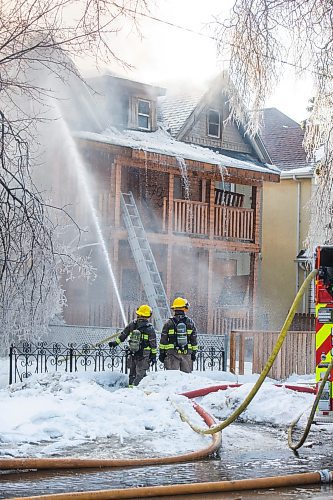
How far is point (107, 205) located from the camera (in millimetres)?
21578

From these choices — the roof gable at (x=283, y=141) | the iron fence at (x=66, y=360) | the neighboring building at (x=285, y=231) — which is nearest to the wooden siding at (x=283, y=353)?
the iron fence at (x=66, y=360)

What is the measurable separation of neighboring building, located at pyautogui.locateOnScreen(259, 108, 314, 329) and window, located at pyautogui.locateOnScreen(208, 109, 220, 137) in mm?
3613

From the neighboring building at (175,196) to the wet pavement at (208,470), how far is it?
1232 cm

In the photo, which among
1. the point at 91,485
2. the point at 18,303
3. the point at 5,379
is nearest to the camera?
the point at 91,485

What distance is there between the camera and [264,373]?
Answer: 7637mm

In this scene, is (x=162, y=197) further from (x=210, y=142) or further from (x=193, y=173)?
(x=210, y=142)

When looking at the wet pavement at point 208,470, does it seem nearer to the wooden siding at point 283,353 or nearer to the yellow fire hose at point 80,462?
the yellow fire hose at point 80,462

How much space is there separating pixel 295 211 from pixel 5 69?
22.9 metres

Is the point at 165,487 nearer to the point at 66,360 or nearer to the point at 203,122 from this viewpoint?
the point at 66,360

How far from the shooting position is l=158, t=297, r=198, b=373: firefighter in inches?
517

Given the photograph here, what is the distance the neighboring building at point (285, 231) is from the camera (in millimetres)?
30094

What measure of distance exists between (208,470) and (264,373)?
97 cm

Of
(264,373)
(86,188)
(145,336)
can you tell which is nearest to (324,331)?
(264,373)

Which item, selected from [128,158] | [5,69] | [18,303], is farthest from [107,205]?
[5,69]
